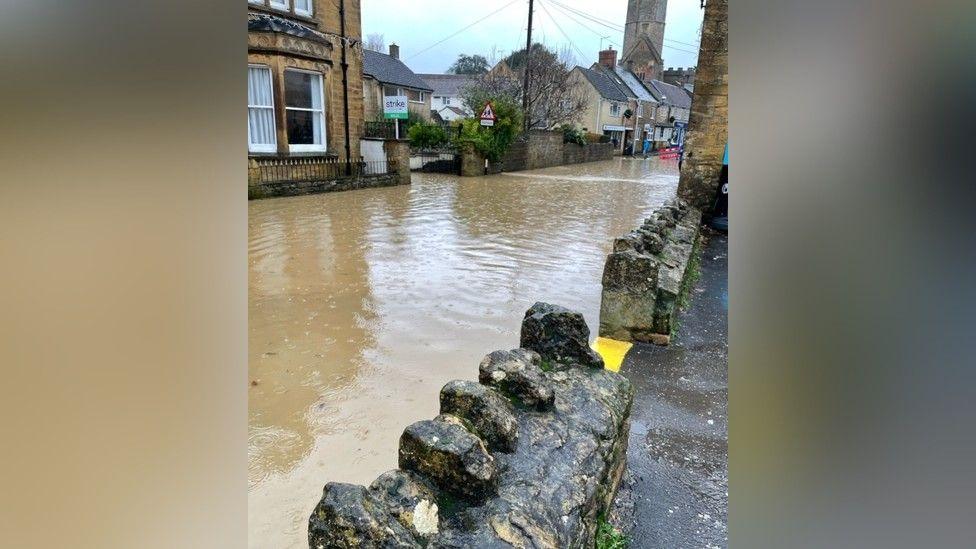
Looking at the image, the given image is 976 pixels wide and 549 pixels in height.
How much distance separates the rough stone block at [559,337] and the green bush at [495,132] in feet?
65.0

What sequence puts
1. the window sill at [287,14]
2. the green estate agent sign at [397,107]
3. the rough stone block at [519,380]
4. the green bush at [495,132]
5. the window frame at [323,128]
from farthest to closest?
the green bush at [495,132] → the green estate agent sign at [397,107] → the window frame at [323,128] → the window sill at [287,14] → the rough stone block at [519,380]

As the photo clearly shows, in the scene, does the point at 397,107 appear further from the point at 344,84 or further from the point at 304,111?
the point at 304,111

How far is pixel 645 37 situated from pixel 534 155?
137ft

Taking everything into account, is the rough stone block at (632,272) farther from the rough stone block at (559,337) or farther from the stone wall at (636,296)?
the rough stone block at (559,337)

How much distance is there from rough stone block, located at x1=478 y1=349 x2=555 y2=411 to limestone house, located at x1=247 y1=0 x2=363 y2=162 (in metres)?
13.2

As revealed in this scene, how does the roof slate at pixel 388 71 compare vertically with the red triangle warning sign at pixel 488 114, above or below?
above

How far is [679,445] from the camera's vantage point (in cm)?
307

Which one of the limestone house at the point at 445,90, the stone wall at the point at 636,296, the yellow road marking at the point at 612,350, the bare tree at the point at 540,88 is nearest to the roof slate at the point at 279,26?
the stone wall at the point at 636,296

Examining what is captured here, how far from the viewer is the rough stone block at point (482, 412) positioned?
5.31 feet

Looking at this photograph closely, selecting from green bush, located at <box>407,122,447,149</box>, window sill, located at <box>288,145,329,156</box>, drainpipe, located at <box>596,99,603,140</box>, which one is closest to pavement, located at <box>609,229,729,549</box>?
window sill, located at <box>288,145,329,156</box>
